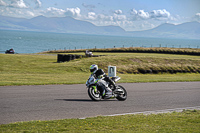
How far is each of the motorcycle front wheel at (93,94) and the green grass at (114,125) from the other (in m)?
3.92

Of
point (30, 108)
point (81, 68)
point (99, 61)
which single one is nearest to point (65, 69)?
point (81, 68)

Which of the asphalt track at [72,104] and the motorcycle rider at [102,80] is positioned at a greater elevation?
the motorcycle rider at [102,80]

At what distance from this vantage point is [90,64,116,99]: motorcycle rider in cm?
1311

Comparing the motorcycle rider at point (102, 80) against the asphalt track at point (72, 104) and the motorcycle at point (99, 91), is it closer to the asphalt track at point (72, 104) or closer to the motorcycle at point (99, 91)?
the motorcycle at point (99, 91)

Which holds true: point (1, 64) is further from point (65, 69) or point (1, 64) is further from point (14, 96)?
point (14, 96)

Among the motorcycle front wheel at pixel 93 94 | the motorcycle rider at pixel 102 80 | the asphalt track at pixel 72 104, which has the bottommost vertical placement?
the asphalt track at pixel 72 104

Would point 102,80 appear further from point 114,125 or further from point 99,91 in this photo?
point 114,125

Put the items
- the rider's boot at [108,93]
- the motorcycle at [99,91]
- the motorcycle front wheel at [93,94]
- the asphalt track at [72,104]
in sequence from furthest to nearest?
the rider's boot at [108,93], the motorcycle front wheel at [93,94], the motorcycle at [99,91], the asphalt track at [72,104]

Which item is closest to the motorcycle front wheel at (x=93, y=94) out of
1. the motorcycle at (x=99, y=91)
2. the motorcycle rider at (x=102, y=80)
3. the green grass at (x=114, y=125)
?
the motorcycle at (x=99, y=91)

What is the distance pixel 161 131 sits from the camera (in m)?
7.46

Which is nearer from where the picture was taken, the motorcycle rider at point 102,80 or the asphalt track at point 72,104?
the asphalt track at point 72,104

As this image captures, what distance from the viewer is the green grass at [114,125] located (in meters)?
7.56

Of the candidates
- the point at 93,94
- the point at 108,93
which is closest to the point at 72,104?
the point at 93,94

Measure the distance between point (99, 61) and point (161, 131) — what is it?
2808cm
